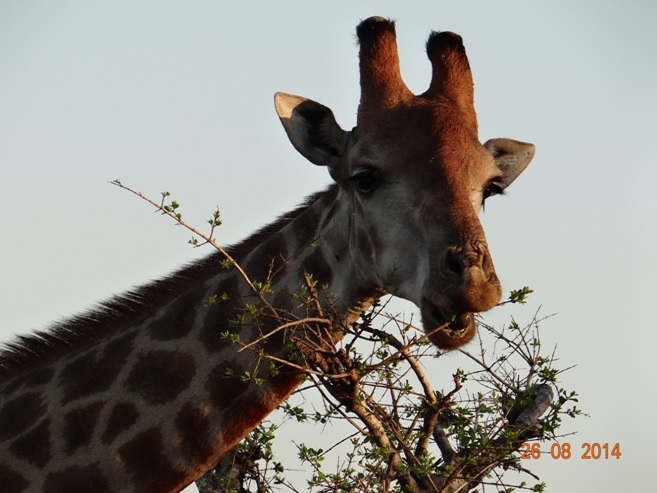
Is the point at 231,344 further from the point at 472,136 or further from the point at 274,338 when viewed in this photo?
the point at 472,136

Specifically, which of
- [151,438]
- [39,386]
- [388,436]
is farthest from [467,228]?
[39,386]

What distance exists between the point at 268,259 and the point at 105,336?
4.26 ft

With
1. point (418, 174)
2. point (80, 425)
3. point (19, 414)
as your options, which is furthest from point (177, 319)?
point (418, 174)

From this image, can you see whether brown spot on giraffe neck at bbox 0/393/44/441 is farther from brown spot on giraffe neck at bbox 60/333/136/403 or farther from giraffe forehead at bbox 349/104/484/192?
giraffe forehead at bbox 349/104/484/192

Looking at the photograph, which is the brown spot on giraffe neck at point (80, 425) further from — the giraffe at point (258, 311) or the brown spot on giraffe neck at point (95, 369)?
the brown spot on giraffe neck at point (95, 369)

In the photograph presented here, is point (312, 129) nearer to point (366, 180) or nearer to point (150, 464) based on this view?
point (366, 180)

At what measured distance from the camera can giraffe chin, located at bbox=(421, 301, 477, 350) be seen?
6.08 meters

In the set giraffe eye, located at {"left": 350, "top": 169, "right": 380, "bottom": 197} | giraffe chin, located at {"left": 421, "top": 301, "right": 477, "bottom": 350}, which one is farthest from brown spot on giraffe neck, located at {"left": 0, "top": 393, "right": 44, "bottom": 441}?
giraffe chin, located at {"left": 421, "top": 301, "right": 477, "bottom": 350}

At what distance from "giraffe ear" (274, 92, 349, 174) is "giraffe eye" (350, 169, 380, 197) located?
1.50ft

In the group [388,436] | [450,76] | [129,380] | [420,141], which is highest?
[450,76]

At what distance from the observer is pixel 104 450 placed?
22.5 feet

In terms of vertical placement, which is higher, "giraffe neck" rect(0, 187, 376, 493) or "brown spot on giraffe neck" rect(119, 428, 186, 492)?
"giraffe neck" rect(0, 187, 376, 493)

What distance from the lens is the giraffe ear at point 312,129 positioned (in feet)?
23.9

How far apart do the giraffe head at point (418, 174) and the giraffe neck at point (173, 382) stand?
1.08 ft
